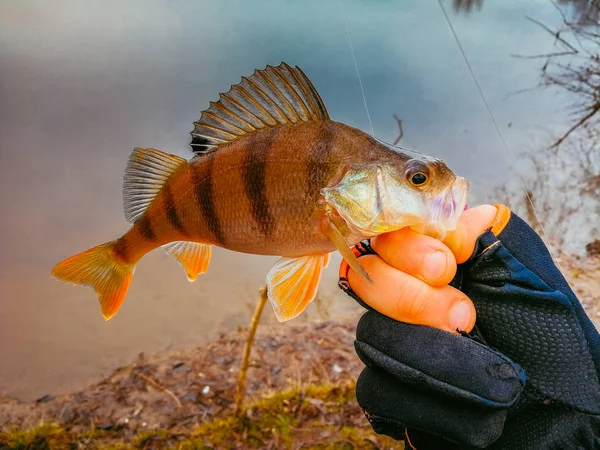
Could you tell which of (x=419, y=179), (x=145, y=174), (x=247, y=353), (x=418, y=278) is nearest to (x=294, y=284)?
(x=418, y=278)

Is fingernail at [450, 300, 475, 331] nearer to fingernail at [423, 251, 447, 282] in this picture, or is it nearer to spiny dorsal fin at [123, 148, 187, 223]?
fingernail at [423, 251, 447, 282]

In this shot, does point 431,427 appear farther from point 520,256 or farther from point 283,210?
point 283,210

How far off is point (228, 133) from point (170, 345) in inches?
133

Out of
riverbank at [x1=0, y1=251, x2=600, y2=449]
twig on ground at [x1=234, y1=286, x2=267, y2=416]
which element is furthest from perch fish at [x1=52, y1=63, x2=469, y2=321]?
riverbank at [x1=0, y1=251, x2=600, y2=449]

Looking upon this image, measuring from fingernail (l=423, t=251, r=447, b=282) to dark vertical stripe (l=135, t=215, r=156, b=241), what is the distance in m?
0.81

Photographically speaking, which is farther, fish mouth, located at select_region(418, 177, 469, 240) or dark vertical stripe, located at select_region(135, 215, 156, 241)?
dark vertical stripe, located at select_region(135, 215, 156, 241)

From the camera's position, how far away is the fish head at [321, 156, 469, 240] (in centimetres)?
114

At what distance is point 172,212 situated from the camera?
131 centimetres

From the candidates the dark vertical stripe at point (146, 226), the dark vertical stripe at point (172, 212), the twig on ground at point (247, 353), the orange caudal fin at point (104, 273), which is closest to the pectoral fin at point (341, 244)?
the dark vertical stripe at point (172, 212)

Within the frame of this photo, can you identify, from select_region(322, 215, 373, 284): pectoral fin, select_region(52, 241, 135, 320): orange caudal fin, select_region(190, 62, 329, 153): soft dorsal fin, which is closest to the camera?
select_region(322, 215, 373, 284): pectoral fin

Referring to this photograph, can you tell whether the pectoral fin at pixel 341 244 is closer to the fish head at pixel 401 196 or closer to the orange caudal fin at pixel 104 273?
the fish head at pixel 401 196

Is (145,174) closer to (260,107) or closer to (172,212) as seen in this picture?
(172,212)

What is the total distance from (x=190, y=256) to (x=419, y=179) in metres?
0.77

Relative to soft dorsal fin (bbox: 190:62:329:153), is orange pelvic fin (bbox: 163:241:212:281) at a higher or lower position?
lower
